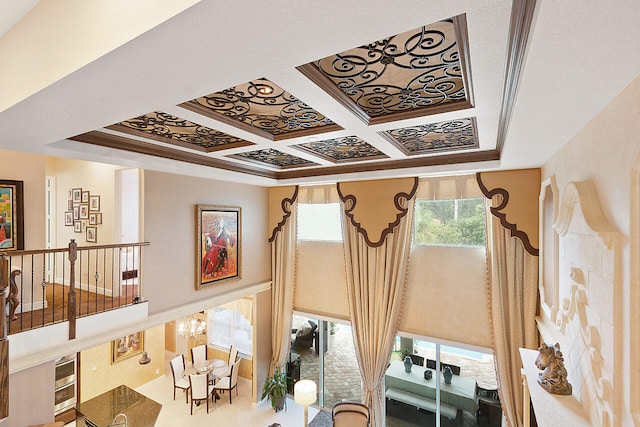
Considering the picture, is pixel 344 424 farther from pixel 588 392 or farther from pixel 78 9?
pixel 78 9

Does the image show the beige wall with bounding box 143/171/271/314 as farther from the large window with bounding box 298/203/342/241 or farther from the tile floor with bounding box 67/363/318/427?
the tile floor with bounding box 67/363/318/427

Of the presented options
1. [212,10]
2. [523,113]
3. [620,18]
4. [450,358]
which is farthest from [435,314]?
[212,10]

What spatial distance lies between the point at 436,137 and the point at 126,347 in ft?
24.0

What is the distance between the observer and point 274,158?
3.96m

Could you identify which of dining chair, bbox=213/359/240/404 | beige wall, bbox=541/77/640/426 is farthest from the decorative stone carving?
dining chair, bbox=213/359/240/404

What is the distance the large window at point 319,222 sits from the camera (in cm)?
510

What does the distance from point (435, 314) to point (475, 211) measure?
1.54 meters

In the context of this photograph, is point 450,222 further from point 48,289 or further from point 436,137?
point 48,289

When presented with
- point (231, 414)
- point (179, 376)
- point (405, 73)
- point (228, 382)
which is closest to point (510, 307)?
point (405, 73)

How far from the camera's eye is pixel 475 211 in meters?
4.02

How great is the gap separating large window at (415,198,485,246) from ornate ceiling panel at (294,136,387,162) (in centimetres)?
124

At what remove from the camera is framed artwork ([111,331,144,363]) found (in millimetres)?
6190

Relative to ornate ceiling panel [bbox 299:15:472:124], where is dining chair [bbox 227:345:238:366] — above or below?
below

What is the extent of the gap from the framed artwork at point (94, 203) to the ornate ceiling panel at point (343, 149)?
4.14m
